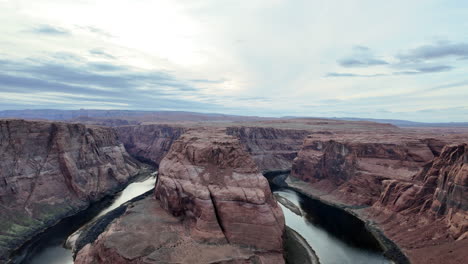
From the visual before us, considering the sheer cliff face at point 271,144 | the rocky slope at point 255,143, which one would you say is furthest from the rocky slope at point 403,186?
the rocky slope at point 255,143

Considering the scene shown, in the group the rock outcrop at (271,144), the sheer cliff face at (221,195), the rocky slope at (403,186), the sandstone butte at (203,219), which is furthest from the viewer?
the rock outcrop at (271,144)

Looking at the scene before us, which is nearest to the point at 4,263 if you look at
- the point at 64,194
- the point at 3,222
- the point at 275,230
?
the point at 3,222

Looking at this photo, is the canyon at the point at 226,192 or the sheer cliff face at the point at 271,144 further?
the sheer cliff face at the point at 271,144

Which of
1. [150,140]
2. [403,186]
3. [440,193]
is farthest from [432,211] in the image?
[150,140]

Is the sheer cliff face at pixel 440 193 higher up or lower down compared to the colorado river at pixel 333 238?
higher up

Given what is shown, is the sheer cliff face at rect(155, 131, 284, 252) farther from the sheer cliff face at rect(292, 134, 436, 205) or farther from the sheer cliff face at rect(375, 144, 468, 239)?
the sheer cliff face at rect(292, 134, 436, 205)

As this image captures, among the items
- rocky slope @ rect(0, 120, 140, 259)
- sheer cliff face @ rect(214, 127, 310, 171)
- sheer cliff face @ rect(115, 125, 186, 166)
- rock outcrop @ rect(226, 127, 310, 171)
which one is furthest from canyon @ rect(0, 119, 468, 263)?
sheer cliff face @ rect(115, 125, 186, 166)

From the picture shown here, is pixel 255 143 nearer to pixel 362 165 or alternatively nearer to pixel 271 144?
pixel 271 144

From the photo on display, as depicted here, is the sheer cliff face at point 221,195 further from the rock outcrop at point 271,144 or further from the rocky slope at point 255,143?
the rock outcrop at point 271,144
